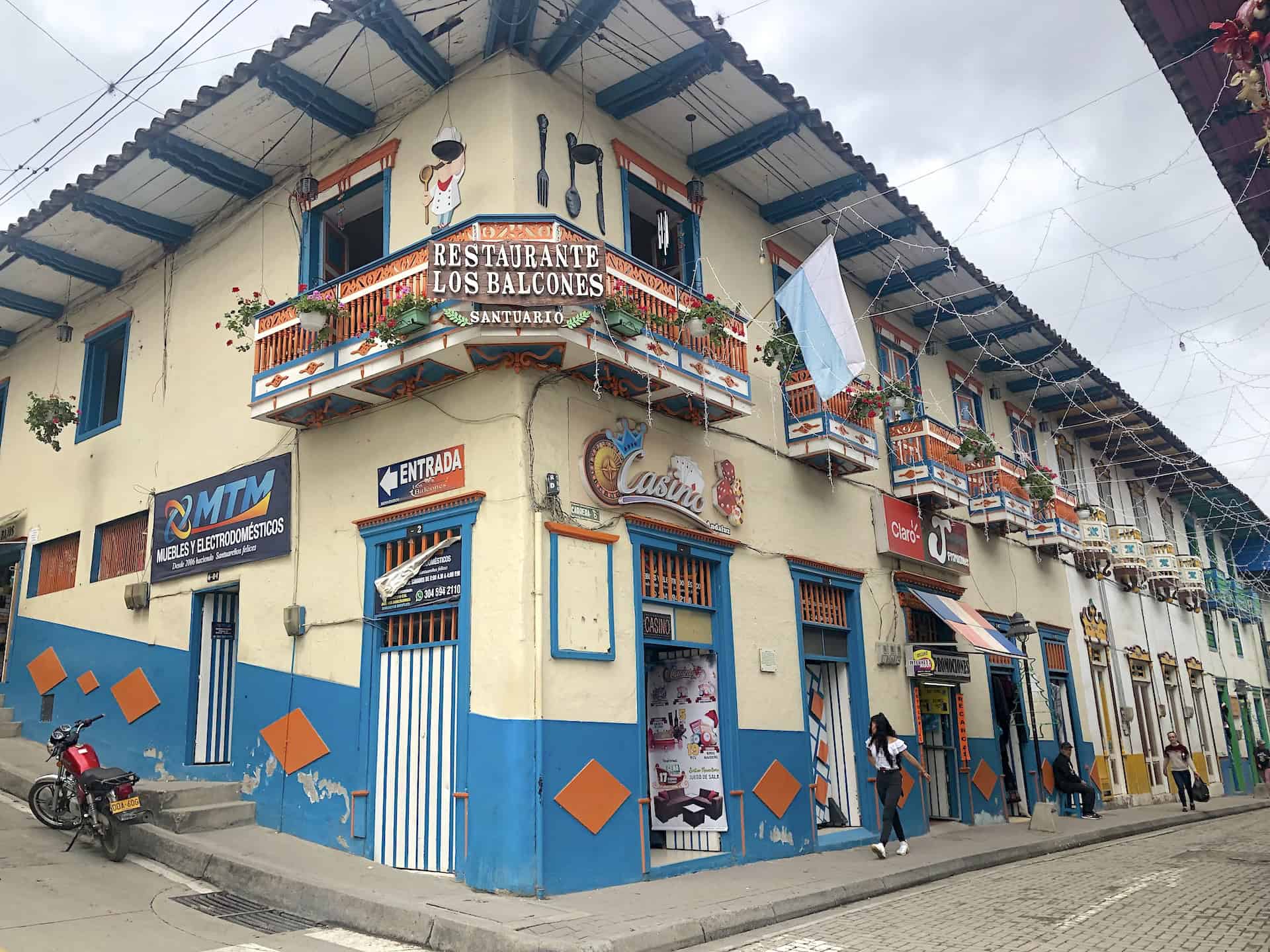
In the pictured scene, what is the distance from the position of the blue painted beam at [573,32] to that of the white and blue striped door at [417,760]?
257 inches

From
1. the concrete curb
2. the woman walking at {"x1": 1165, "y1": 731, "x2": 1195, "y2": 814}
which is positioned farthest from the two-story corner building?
the woman walking at {"x1": 1165, "y1": 731, "x2": 1195, "y2": 814}

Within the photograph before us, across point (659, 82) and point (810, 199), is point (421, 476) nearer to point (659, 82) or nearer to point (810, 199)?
point (659, 82)

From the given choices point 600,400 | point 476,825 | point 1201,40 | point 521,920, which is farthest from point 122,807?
point 1201,40

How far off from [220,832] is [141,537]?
5.15 m

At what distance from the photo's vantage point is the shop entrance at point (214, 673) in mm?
12648

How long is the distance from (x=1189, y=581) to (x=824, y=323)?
2061 cm

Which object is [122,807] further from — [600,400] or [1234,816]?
[1234,816]

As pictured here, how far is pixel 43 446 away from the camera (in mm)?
16375

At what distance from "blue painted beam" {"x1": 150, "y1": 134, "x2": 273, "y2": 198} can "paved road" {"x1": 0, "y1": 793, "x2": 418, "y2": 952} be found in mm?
8025

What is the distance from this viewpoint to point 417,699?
1009 cm

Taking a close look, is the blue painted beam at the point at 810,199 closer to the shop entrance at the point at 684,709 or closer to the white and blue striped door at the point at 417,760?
the shop entrance at the point at 684,709

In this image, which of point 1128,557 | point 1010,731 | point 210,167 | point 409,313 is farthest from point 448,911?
point 1128,557

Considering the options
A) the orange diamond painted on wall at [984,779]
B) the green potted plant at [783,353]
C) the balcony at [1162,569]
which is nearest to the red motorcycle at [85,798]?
the green potted plant at [783,353]

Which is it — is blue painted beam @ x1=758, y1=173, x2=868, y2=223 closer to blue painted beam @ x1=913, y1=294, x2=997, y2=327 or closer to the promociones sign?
blue painted beam @ x1=913, y1=294, x2=997, y2=327
